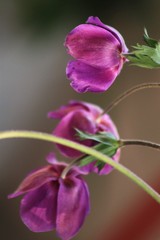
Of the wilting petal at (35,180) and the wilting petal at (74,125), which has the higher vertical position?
the wilting petal at (74,125)

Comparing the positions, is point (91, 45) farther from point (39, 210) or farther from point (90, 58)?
point (39, 210)

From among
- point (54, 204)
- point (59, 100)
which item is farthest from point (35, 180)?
point (59, 100)

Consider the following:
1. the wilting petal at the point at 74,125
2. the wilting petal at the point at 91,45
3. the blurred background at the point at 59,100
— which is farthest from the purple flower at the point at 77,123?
the blurred background at the point at 59,100

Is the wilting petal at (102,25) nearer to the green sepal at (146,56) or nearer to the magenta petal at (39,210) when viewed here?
the green sepal at (146,56)

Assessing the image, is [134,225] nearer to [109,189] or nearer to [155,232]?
[155,232]

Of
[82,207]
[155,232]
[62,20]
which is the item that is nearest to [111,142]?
[82,207]

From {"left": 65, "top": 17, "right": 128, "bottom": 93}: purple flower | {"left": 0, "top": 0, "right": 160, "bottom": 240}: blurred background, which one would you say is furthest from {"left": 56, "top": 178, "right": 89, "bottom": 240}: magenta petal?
{"left": 0, "top": 0, "right": 160, "bottom": 240}: blurred background
